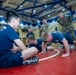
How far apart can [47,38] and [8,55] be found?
1216mm

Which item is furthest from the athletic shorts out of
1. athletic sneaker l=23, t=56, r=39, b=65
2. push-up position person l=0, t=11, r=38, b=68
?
athletic sneaker l=23, t=56, r=39, b=65

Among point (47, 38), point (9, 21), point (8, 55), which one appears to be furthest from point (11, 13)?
point (47, 38)

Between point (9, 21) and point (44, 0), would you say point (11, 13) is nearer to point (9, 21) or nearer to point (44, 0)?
point (9, 21)

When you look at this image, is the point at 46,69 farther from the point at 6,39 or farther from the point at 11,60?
the point at 6,39

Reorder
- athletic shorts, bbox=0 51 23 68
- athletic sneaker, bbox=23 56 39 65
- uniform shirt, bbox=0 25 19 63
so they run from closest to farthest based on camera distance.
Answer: uniform shirt, bbox=0 25 19 63, athletic shorts, bbox=0 51 23 68, athletic sneaker, bbox=23 56 39 65

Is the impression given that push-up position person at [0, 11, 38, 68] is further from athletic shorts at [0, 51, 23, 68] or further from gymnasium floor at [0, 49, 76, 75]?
gymnasium floor at [0, 49, 76, 75]

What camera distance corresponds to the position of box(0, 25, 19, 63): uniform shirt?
6.13ft

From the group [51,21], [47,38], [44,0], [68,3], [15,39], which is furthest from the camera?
[51,21]

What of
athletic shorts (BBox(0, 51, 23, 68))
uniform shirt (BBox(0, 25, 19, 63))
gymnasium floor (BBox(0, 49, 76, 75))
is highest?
uniform shirt (BBox(0, 25, 19, 63))

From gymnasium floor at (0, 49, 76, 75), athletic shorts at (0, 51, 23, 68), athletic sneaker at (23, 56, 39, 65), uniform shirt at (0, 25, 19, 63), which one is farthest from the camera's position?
athletic sneaker at (23, 56, 39, 65)

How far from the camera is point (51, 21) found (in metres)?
11.7

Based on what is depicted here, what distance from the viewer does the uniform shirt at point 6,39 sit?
6.13 feet

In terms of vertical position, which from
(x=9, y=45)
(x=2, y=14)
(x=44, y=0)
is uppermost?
(x=44, y=0)

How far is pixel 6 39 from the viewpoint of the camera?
1.94 m
